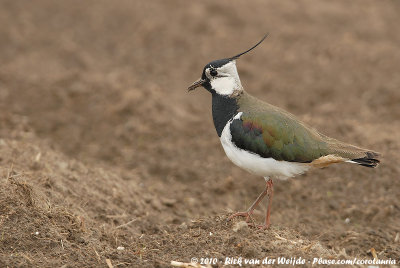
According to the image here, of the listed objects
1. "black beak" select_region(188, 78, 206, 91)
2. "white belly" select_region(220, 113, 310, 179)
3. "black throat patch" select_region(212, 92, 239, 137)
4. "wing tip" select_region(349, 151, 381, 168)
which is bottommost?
"white belly" select_region(220, 113, 310, 179)

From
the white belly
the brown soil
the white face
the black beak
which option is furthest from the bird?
the brown soil

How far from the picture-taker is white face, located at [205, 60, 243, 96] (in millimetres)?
6375

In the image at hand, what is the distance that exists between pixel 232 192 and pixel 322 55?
6116mm

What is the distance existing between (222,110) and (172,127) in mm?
4200

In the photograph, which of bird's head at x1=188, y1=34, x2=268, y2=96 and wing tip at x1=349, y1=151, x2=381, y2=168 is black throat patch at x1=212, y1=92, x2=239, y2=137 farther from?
wing tip at x1=349, y1=151, x2=381, y2=168

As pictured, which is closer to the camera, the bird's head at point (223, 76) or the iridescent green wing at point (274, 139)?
the iridescent green wing at point (274, 139)

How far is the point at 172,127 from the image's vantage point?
10.4 m

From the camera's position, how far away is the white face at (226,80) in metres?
6.38

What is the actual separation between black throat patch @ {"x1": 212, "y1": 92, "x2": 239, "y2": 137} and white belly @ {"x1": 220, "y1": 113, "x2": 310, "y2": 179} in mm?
104

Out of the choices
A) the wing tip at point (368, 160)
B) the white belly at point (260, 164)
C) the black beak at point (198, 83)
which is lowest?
the white belly at point (260, 164)

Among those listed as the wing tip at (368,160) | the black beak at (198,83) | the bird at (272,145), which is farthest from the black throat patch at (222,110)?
the wing tip at (368,160)

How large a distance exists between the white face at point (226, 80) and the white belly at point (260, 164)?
0.39m

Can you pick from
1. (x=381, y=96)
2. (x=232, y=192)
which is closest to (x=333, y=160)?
(x=232, y=192)

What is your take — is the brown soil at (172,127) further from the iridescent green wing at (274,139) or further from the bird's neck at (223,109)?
the bird's neck at (223,109)
